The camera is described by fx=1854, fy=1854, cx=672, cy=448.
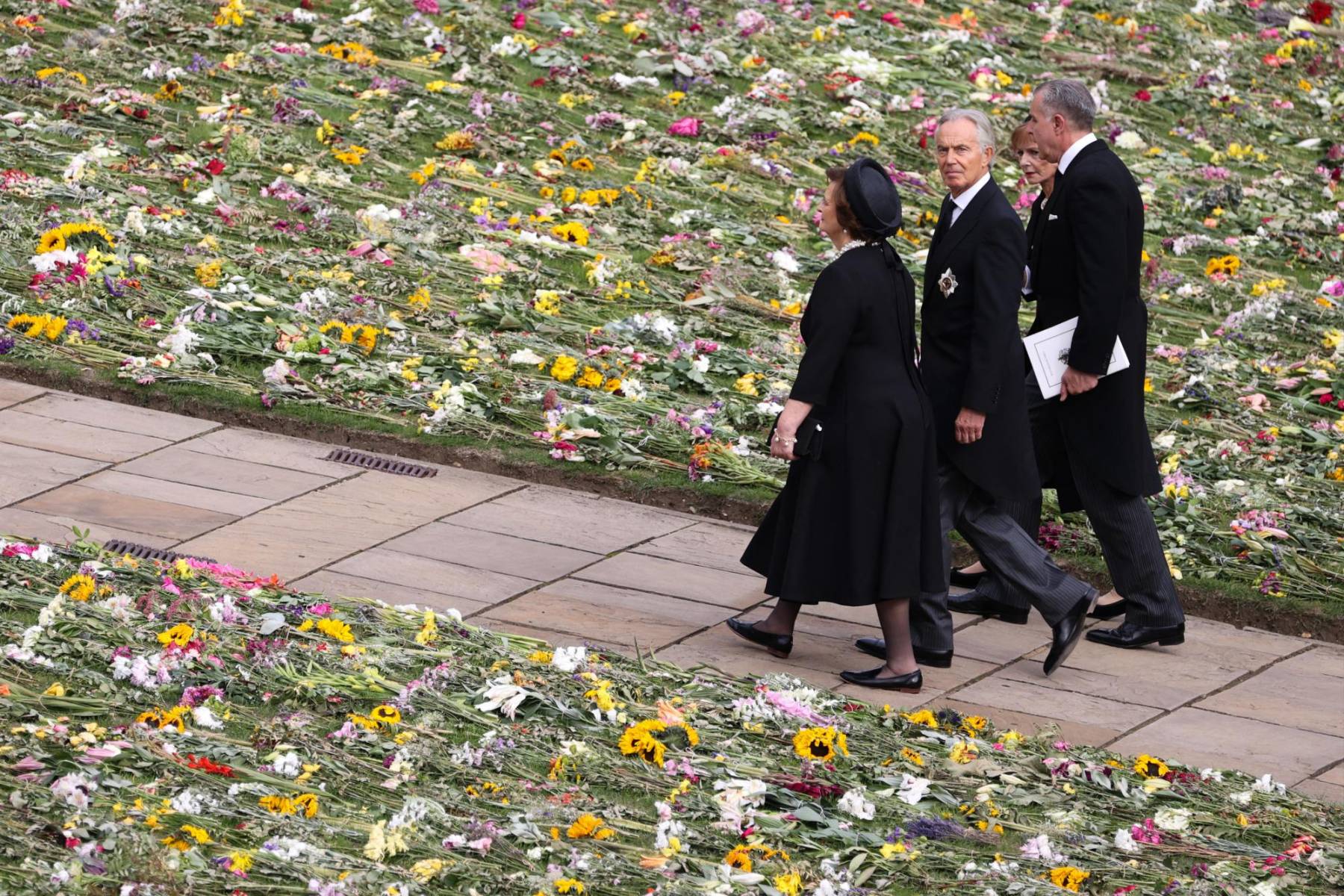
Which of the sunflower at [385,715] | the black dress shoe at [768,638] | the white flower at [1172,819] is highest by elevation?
the black dress shoe at [768,638]

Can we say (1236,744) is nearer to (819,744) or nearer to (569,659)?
(819,744)

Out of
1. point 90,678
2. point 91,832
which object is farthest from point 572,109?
point 91,832

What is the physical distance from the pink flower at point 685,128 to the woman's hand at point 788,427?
6.59 metres

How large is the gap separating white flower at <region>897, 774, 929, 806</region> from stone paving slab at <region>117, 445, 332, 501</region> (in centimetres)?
319

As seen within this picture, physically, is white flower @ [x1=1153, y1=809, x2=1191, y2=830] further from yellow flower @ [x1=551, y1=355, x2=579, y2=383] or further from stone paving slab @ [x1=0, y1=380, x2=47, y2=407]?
stone paving slab @ [x1=0, y1=380, x2=47, y2=407]

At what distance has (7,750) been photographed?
Result: 4.77 metres

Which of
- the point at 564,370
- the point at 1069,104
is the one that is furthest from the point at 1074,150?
the point at 564,370

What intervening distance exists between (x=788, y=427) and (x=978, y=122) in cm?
121

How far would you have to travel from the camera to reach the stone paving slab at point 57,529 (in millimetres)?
6602

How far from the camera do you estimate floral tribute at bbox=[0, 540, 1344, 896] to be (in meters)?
4.47

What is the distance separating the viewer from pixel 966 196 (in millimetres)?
6098

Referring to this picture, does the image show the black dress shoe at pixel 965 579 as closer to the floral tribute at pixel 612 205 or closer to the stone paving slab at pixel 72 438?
the floral tribute at pixel 612 205

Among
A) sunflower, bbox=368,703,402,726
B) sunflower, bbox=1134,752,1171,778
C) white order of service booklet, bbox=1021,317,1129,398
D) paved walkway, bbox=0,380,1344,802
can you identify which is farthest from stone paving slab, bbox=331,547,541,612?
sunflower, bbox=1134,752,1171,778

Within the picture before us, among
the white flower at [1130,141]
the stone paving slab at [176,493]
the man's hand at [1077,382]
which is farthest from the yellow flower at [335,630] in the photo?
the white flower at [1130,141]
